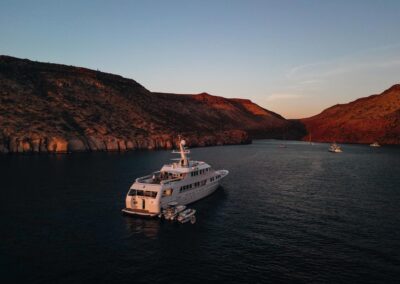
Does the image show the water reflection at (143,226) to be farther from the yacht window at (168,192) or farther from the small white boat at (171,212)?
the yacht window at (168,192)

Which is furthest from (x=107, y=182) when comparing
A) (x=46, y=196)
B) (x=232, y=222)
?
(x=232, y=222)

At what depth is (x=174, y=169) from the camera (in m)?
57.2

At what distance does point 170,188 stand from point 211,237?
1211cm

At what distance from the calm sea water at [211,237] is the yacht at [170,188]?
5.91 feet

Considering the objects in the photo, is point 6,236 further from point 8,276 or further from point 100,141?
point 100,141

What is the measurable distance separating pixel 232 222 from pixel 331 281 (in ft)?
62.0

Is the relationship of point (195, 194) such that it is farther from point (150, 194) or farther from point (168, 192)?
point (150, 194)

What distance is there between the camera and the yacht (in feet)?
158

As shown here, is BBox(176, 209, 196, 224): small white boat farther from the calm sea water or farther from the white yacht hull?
the white yacht hull

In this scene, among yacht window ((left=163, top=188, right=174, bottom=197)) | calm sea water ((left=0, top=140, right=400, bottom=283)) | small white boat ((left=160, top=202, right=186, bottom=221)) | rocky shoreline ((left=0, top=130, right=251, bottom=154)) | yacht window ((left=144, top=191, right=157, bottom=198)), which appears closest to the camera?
calm sea water ((left=0, top=140, right=400, bottom=283))

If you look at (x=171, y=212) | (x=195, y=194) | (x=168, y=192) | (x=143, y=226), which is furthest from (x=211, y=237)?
(x=195, y=194)

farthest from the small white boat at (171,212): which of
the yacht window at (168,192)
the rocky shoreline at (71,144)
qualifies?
the rocky shoreline at (71,144)

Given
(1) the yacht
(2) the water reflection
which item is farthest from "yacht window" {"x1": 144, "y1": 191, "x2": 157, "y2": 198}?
(2) the water reflection

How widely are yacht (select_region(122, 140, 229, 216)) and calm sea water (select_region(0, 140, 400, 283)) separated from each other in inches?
71.0
